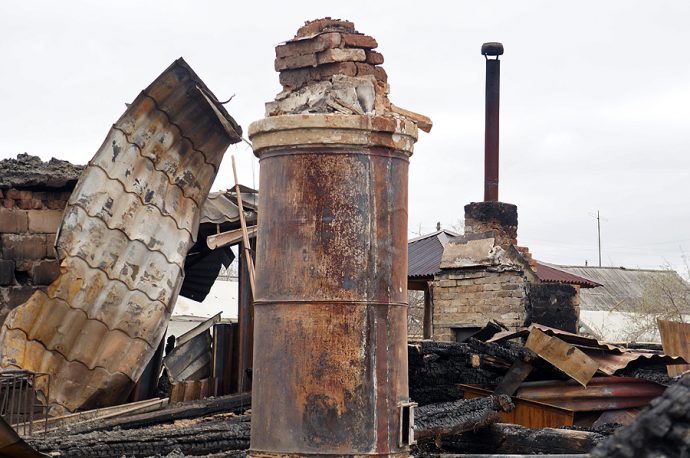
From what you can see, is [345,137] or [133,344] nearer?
[345,137]

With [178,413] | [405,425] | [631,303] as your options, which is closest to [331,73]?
[405,425]

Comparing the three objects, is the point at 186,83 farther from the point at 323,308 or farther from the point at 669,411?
the point at 669,411

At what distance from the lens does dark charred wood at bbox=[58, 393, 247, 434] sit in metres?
10.4

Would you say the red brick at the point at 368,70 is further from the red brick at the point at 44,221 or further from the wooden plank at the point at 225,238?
the wooden plank at the point at 225,238

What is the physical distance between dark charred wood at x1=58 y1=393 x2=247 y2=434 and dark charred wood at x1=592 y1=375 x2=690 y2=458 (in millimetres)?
7432

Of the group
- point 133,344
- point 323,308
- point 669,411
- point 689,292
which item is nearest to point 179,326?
point 689,292

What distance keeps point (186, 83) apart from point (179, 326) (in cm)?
2405

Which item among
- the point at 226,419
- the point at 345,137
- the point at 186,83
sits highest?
the point at 186,83

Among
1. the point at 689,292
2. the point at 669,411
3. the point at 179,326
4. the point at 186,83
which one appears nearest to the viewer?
the point at 669,411

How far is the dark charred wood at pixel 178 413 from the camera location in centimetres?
1035

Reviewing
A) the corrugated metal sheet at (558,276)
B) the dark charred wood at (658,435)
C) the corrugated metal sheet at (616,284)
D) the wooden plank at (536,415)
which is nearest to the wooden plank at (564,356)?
the wooden plank at (536,415)

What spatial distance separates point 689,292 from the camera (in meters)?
42.7

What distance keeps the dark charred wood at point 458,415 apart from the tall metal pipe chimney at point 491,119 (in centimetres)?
862

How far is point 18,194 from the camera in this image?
11062 mm
